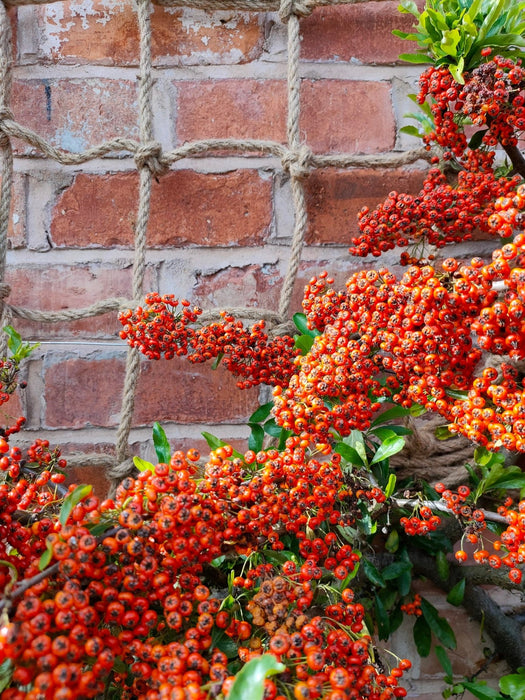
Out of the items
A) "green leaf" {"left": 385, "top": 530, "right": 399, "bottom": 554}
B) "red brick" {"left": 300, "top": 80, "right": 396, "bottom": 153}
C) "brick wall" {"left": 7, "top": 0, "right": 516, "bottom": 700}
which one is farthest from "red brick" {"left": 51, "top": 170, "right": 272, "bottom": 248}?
"green leaf" {"left": 385, "top": 530, "right": 399, "bottom": 554}

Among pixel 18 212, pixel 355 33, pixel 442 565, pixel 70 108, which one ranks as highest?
pixel 355 33

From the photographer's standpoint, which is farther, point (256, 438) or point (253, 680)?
point (256, 438)

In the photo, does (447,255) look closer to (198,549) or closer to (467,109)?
(467,109)

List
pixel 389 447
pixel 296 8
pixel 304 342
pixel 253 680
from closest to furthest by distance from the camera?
pixel 253 680 → pixel 389 447 → pixel 304 342 → pixel 296 8

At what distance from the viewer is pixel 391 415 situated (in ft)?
2.12

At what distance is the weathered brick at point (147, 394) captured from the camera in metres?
0.81

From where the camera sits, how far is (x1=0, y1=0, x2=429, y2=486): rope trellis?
734mm

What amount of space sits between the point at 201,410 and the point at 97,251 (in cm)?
27

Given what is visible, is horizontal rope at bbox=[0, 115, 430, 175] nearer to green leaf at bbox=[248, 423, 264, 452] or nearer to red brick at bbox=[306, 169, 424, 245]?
red brick at bbox=[306, 169, 424, 245]

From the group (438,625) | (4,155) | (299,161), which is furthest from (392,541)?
(4,155)

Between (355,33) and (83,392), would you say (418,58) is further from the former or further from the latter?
(83,392)

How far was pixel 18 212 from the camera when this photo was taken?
2.67 feet

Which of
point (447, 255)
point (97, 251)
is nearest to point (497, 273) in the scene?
point (447, 255)

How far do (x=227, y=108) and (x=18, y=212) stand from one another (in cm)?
33
